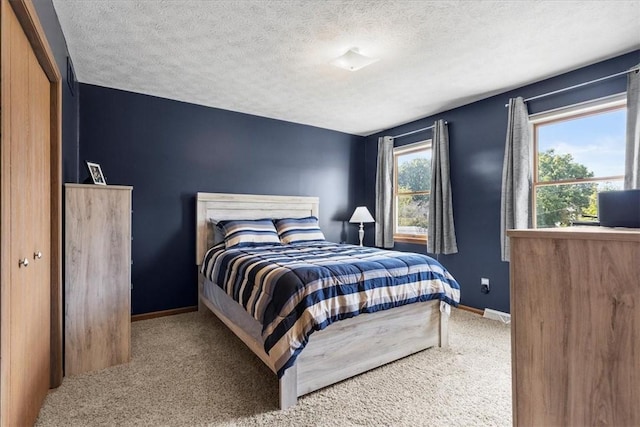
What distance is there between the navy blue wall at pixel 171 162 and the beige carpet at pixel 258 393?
1.03 m

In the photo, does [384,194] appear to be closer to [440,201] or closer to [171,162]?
[440,201]

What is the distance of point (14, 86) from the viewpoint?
1299mm

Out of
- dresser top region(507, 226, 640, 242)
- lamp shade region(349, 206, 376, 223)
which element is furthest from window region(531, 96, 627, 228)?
dresser top region(507, 226, 640, 242)

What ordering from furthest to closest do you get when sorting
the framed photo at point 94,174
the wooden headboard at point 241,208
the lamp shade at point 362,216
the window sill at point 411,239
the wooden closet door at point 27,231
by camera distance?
the lamp shade at point 362,216 < the window sill at point 411,239 < the wooden headboard at point 241,208 < the framed photo at point 94,174 < the wooden closet door at point 27,231

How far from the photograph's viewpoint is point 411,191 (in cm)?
441

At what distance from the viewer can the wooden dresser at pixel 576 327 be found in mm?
872

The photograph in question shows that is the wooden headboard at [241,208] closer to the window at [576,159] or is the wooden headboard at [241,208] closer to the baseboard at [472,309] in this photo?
the baseboard at [472,309]

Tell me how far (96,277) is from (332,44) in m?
2.41

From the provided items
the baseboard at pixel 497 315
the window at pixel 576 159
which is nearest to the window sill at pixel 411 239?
the baseboard at pixel 497 315

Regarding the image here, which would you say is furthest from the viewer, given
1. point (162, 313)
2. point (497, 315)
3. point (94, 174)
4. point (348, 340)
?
point (162, 313)

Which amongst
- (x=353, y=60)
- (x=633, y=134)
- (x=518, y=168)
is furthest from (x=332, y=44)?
(x=633, y=134)

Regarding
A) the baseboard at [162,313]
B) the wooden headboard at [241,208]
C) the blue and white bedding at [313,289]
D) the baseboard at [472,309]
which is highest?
the wooden headboard at [241,208]

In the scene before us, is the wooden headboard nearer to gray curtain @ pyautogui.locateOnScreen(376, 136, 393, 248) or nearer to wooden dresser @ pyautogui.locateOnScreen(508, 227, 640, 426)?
gray curtain @ pyautogui.locateOnScreen(376, 136, 393, 248)

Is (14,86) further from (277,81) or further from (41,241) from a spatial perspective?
(277,81)
